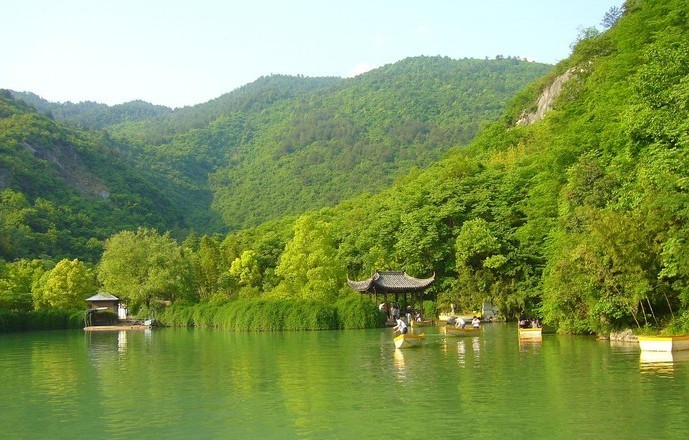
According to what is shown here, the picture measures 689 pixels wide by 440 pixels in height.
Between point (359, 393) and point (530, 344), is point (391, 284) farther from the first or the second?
point (359, 393)

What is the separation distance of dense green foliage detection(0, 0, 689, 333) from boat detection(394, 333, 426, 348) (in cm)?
697

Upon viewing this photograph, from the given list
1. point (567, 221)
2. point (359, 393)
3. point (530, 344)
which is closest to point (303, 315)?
point (530, 344)

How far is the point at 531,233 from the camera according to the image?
50844 mm

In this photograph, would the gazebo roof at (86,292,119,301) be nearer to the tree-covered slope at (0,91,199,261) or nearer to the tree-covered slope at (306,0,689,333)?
the tree-covered slope at (306,0,689,333)

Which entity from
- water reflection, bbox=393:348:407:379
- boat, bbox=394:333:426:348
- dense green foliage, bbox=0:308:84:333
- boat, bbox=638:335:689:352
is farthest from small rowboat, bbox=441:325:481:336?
dense green foliage, bbox=0:308:84:333

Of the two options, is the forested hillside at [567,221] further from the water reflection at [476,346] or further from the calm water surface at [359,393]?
the water reflection at [476,346]

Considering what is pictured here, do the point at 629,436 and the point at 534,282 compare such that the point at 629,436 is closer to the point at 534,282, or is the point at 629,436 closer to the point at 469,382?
the point at 469,382

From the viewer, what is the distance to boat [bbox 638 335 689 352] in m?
25.1

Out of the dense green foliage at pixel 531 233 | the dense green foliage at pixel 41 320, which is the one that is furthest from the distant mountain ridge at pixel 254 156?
the dense green foliage at pixel 41 320

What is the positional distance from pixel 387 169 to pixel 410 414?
12227 cm

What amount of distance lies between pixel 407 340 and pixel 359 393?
42.8 ft

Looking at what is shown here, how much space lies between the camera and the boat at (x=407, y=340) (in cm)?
3316

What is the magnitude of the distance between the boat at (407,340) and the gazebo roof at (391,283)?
2032 centimetres

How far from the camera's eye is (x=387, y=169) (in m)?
138
